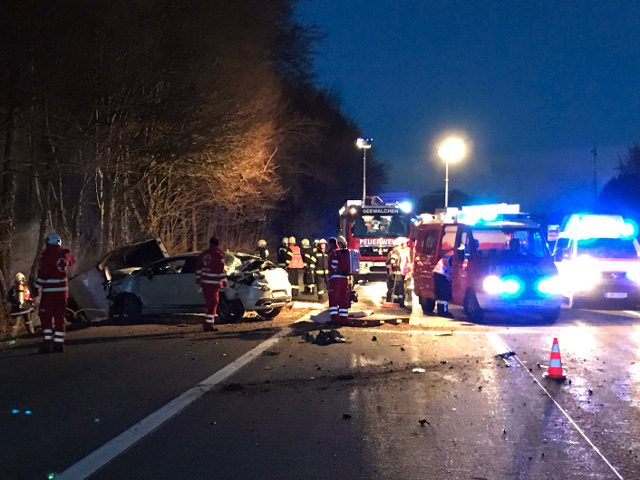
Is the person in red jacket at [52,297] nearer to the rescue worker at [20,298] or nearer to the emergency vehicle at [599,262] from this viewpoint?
the rescue worker at [20,298]

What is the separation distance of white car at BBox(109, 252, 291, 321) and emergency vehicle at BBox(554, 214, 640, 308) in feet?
24.8

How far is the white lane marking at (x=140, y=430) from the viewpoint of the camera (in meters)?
5.14

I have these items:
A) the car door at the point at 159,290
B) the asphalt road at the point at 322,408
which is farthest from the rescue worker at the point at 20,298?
the car door at the point at 159,290

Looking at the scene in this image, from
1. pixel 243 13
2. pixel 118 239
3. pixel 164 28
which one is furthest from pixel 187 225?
pixel 164 28

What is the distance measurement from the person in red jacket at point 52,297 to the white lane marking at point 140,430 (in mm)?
3053

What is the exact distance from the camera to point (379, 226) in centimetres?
2562

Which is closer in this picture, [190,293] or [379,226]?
[190,293]

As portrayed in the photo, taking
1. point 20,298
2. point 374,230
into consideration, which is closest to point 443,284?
point 20,298

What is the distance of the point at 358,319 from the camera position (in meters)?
13.9

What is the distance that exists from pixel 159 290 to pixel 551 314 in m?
8.28

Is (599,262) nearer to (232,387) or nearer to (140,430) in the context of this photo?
(232,387)

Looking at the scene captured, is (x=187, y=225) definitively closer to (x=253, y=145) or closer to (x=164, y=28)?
(x=253, y=145)

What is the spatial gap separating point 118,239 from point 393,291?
10364 millimetres

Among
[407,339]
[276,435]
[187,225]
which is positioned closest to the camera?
[276,435]
